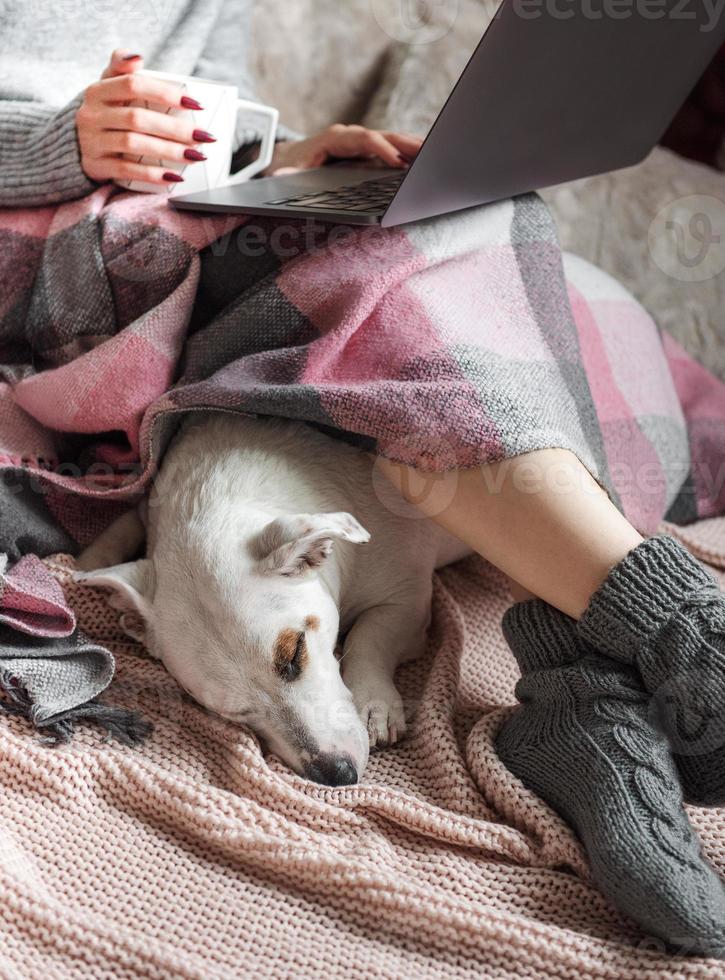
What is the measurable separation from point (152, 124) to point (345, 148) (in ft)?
1.39

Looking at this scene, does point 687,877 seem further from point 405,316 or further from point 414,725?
point 405,316

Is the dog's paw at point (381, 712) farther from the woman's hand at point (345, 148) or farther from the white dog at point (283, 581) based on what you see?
the woman's hand at point (345, 148)

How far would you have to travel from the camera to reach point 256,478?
1281 mm

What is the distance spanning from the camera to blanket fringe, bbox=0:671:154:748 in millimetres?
1115

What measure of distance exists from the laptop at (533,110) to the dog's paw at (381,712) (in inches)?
22.4

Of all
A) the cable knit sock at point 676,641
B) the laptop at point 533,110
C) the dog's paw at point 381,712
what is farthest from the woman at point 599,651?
the laptop at point 533,110

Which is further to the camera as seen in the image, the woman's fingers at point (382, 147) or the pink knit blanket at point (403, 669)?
the woman's fingers at point (382, 147)

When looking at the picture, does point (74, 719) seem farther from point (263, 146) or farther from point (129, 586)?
point (263, 146)

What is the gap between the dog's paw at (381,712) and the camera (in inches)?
46.1

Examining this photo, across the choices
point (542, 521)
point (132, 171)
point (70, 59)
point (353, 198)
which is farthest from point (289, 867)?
point (70, 59)

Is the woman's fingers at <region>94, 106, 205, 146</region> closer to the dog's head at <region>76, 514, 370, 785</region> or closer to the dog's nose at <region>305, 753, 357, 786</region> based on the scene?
the dog's head at <region>76, 514, 370, 785</region>

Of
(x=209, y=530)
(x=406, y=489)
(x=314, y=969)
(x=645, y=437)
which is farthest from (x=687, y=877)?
(x=645, y=437)

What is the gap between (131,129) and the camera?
1.33 meters

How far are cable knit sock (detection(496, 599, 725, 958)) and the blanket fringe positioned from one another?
43cm
